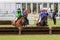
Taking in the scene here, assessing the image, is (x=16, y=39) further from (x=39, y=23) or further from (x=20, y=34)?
(x=39, y=23)

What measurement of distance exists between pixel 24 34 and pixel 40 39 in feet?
10.2

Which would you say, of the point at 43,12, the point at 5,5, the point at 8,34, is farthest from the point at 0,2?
the point at 8,34

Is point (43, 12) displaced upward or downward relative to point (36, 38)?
upward

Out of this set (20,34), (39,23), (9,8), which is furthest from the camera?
(9,8)

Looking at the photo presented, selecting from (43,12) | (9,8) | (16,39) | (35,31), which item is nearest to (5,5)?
(9,8)

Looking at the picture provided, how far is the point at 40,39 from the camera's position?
17031 mm

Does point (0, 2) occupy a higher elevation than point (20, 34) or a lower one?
higher

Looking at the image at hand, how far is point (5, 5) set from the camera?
45.6m

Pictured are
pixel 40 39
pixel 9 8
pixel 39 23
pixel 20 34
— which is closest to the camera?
pixel 40 39

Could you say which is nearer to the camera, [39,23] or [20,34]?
[20,34]

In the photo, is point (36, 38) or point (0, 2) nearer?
point (36, 38)

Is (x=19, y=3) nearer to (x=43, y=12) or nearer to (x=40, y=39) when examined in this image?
(x=43, y=12)

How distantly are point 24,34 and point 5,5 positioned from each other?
85.1ft

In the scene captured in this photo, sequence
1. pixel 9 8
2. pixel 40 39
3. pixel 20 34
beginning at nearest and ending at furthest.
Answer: pixel 40 39 < pixel 20 34 < pixel 9 8
